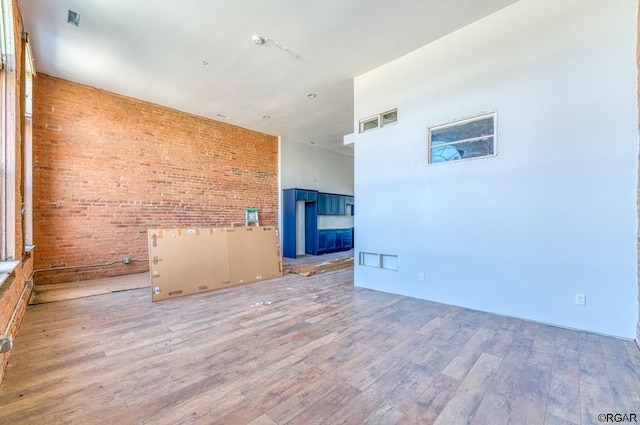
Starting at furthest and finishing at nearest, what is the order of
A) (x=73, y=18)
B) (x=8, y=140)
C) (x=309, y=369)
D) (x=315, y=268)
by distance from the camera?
(x=315, y=268), (x=73, y=18), (x=8, y=140), (x=309, y=369)

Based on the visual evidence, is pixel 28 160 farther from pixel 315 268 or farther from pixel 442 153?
pixel 442 153

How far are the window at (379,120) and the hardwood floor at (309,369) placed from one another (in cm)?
288

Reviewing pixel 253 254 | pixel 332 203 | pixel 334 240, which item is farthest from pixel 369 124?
pixel 334 240

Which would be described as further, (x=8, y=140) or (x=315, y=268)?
(x=315, y=268)

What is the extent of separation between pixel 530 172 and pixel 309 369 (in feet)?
10.3

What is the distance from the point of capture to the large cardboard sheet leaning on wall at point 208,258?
4.10 m

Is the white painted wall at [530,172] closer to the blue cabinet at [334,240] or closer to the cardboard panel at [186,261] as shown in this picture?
the cardboard panel at [186,261]

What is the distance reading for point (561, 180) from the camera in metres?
2.90

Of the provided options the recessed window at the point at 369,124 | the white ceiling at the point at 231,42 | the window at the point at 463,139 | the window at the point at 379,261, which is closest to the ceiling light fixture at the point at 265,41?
the white ceiling at the point at 231,42

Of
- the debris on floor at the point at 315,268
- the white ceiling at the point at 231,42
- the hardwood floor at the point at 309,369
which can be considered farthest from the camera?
the debris on floor at the point at 315,268

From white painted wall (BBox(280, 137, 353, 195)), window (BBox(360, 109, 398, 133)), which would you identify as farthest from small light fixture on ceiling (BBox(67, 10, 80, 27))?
white painted wall (BBox(280, 137, 353, 195))

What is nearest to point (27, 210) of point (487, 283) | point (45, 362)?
point (45, 362)

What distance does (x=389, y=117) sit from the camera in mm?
4410

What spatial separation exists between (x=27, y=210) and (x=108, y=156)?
153 cm
